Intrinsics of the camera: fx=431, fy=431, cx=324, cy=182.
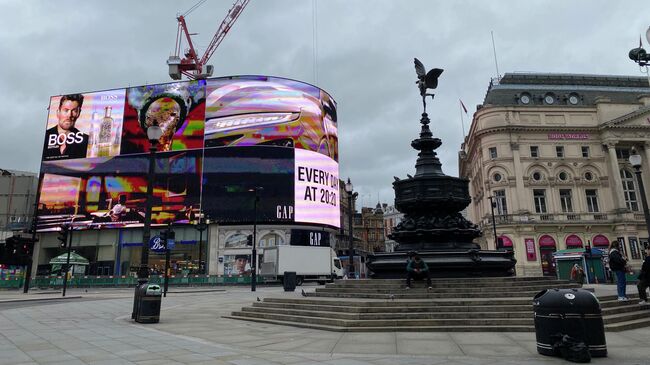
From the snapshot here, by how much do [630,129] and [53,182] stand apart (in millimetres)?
80399

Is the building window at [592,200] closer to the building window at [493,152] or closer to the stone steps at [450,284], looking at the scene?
the building window at [493,152]

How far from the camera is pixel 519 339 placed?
348 inches

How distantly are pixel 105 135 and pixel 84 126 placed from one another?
15.5ft

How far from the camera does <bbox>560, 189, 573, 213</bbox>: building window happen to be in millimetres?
53281

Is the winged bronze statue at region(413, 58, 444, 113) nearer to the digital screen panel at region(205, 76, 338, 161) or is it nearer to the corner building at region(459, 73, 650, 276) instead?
the corner building at region(459, 73, 650, 276)

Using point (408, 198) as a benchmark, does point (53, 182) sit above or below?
above

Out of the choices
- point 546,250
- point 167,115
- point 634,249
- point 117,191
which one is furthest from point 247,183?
point 634,249

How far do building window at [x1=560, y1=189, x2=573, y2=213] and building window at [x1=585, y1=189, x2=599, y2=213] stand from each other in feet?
7.57

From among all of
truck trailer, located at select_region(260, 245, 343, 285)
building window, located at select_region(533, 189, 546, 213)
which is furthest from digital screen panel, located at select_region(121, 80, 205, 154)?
building window, located at select_region(533, 189, 546, 213)

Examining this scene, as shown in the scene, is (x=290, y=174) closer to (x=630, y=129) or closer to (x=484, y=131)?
(x=484, y=131)

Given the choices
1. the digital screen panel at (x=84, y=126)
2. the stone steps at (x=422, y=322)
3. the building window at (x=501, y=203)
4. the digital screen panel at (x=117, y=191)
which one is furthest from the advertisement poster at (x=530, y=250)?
the digital screen panel at (x=84, y=126)

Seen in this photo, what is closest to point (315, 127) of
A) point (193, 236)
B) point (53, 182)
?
point (193, 236)

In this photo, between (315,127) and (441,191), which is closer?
(441,191)

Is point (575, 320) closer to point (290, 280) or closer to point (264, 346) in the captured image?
point (264, 346)
